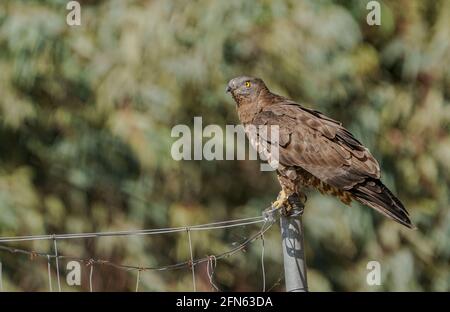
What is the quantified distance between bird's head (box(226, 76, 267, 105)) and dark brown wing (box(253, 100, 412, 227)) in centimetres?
22

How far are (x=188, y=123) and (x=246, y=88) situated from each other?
223cm

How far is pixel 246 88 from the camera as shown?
5242mm

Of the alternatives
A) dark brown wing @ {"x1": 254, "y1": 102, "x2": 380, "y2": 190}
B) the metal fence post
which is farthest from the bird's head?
the metal fence post

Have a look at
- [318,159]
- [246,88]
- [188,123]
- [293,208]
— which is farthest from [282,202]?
[188,123]

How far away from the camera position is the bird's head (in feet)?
17.0

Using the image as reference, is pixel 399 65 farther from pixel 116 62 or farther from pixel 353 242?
pixel 116 62

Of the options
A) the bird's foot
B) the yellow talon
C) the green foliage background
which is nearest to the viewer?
the bird's foot

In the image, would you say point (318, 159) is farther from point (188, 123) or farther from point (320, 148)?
point (188, 123)

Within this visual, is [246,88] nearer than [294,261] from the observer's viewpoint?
No

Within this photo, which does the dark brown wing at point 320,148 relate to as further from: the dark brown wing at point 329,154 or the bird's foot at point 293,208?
the bird's foot at point 293,208

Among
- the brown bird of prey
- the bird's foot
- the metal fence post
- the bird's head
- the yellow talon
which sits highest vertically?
the bird's head

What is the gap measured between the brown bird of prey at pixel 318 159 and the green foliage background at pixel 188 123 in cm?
246

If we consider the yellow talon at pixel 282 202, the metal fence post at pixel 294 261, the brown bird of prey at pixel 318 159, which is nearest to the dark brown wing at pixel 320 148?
the brown bird of prey at pixel 318 159

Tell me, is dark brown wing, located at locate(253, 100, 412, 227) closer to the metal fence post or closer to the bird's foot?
the bird's foot
